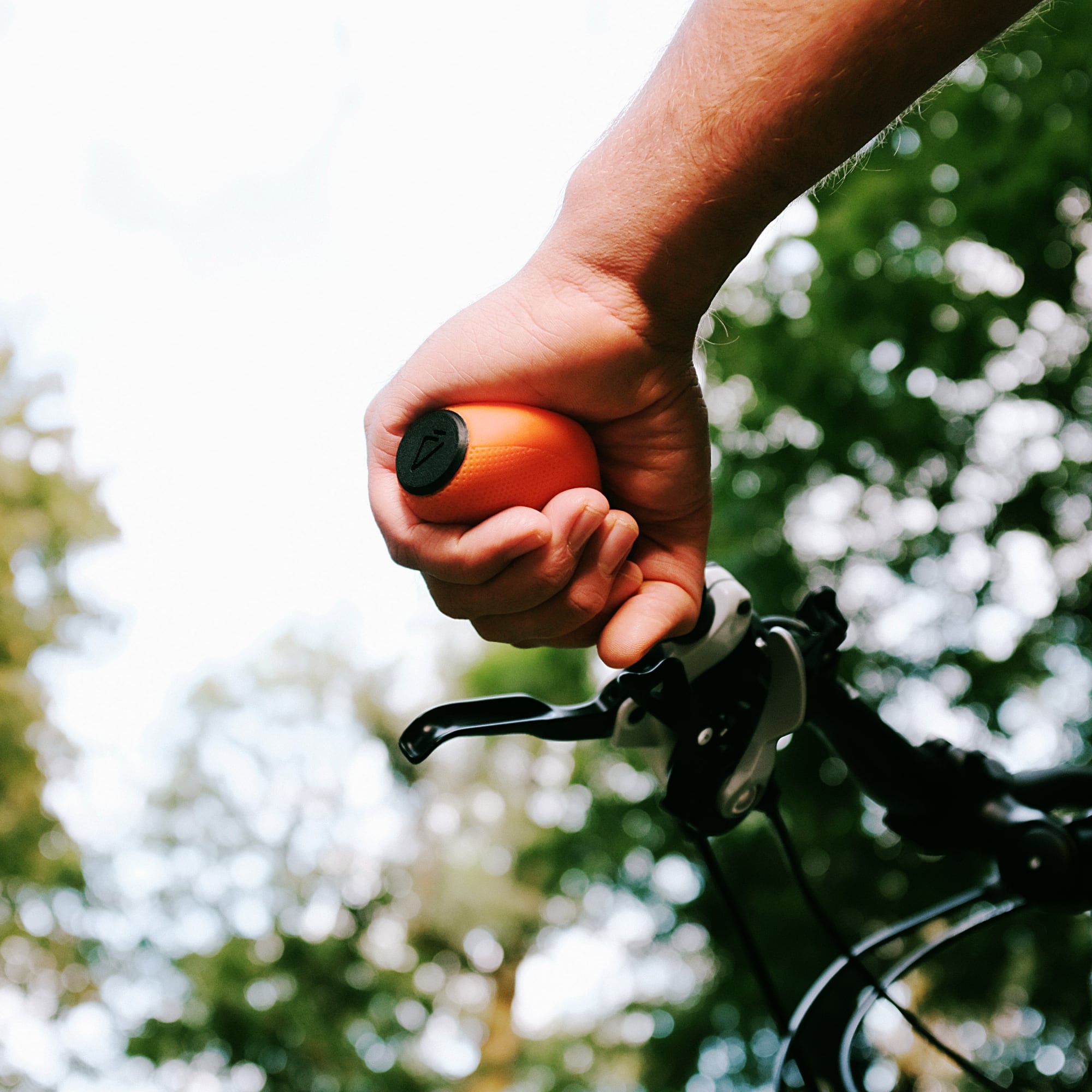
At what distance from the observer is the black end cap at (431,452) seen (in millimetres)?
820

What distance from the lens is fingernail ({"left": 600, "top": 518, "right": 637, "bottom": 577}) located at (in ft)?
2.92

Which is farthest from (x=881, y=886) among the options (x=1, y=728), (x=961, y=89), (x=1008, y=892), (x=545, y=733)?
(x=1, y=728)

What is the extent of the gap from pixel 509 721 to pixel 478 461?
0.94ft

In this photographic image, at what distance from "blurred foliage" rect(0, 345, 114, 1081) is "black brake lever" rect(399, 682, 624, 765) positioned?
1079cm

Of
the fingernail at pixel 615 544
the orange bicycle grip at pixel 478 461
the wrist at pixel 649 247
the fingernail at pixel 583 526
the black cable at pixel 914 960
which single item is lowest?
the black cable at pixel 914 960

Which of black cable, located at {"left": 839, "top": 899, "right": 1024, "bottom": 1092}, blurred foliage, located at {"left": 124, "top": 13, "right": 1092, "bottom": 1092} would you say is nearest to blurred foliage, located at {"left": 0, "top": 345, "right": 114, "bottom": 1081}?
blurred foliage, located at {"left": 124, "top": 13, "right": 1092, "bottom": 1092}

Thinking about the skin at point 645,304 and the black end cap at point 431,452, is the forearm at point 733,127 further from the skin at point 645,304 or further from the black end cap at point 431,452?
the black end cap at point 431,452

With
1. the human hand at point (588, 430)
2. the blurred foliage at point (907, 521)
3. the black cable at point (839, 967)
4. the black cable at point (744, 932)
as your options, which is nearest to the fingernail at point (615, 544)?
the human hand at point (588, 430)

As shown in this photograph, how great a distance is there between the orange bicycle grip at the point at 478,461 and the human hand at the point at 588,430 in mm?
19

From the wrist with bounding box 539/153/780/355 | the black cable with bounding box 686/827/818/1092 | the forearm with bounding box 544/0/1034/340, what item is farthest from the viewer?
the black cable with bounding box 686/827/818/1092

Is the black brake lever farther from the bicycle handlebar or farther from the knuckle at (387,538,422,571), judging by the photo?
the knuckle at (387,538,422,571)

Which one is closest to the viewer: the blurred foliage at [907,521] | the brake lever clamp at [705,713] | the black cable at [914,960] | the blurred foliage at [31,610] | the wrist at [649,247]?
the wrist at [649,247]

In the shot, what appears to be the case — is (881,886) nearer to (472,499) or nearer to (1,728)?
(472,499)

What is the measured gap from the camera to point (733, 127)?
768mm
